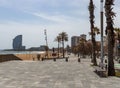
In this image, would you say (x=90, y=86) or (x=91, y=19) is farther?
(x=91, y=19)

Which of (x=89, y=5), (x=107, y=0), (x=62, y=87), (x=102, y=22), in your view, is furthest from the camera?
(x=89, y=5)

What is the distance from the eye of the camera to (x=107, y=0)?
27.5m

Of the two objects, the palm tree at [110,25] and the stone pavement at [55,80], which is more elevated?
the palm tree at [110,25]

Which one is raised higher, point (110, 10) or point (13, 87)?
point (110, 10)

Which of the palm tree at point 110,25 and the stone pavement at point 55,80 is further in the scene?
the palm tree at point 110,25

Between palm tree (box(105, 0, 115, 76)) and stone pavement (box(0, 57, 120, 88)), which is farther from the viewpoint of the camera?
palm tree (box(105, 0, 115, 76))

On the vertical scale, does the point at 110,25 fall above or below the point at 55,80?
above

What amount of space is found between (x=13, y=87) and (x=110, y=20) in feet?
37.3

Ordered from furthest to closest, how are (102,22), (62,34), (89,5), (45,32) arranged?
1. (62,34)
2. (45,32)
3. (89,5)
4. (102,22)

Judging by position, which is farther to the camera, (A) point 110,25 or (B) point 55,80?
(A) point 110,25

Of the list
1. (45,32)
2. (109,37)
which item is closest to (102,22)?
(109,37)

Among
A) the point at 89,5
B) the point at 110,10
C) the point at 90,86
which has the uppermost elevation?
the point at 89,5

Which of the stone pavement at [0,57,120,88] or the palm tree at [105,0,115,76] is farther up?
the palm tree at [105,0,115,76]

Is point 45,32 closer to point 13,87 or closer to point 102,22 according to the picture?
point 102,22
